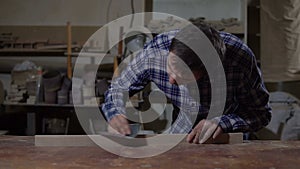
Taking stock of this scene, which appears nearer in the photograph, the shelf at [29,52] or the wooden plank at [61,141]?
the wooden plank at [61,141]

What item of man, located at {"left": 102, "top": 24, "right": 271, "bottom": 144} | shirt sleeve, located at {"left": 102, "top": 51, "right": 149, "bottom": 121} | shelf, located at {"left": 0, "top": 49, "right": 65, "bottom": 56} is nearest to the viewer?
man, located at {"left": 102, "top": 24, "right": 271, "bottom": 144}

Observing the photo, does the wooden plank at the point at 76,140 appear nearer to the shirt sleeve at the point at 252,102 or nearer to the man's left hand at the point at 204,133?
the man's left hand at the point at 204,133

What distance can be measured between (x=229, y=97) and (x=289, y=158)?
0.60 meters

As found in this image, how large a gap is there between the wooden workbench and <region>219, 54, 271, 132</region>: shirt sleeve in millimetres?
273

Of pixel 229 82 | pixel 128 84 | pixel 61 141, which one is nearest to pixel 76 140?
pixel 61 141

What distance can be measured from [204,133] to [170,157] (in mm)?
241

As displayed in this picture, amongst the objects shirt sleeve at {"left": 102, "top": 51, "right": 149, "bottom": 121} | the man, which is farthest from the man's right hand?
shirt sleeve at {"left": 102, "top": 51, "right": 149, "bottom": 121}

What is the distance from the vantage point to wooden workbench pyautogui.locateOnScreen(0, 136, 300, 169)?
2.82 feet

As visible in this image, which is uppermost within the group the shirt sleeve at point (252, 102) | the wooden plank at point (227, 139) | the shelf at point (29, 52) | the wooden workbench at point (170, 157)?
the shelf at point (29, 52)

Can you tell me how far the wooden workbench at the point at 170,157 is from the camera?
86 cm

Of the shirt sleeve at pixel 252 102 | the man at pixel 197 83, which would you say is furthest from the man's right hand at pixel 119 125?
the shirt sleeve at pixel 252 102

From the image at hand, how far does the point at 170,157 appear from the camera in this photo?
951 mm

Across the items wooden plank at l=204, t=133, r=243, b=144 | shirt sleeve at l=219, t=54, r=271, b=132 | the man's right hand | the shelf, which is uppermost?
the shelf

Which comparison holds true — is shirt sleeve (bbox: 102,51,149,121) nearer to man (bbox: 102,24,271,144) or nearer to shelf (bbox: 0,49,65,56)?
man (bbox: 102,24,271,144)
